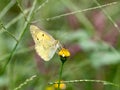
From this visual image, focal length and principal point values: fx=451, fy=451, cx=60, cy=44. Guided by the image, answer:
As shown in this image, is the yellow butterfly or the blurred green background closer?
the yellow butterfly

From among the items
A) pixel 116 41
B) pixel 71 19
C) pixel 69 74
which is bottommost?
pixel 69 74

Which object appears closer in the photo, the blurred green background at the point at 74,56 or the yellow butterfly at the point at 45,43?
the yellow butterfly at the point at 45,43

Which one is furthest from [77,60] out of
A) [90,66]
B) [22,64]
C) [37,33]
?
[37,33]

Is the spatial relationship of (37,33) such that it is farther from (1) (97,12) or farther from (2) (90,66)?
(1) (97,12)

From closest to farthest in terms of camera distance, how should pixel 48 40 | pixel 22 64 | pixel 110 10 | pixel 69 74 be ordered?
pixel 48 40 < pixel 69 74 < pixel 22 64 < pixel 110 10

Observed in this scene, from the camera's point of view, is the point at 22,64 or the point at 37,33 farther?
the point at 22,64

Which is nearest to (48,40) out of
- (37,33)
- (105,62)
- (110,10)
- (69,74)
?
(37,33)

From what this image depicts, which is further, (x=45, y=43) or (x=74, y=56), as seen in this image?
(x=74, y=56)

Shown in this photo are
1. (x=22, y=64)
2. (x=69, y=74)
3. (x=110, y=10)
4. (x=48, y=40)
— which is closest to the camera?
(x=48, y=40)

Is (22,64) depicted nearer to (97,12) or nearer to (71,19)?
(71,19)

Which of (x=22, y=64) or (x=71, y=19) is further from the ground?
(x=71, y=19)
